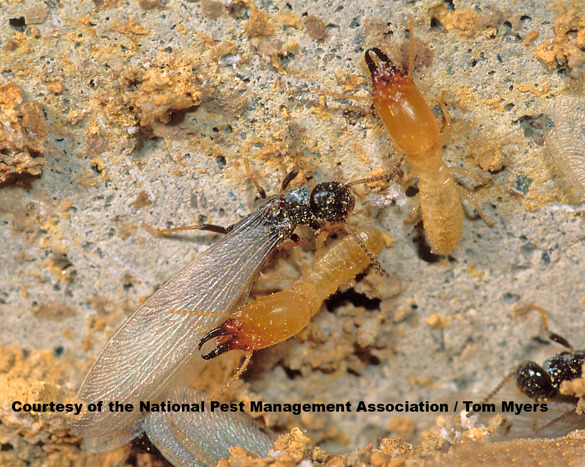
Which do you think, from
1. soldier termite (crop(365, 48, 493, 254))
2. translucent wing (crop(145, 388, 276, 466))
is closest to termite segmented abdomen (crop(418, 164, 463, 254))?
soldier termite (crop(365, 48, 493, 254))

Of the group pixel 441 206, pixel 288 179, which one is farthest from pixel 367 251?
pixel 288 179

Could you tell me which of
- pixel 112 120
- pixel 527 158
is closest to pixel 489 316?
pixel 527 158

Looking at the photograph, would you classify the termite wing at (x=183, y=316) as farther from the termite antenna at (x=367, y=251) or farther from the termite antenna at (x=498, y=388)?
the termite antenna at (x=498, y=388)

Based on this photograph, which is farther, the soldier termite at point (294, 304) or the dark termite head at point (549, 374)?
the dark termite head at point (549, 374)

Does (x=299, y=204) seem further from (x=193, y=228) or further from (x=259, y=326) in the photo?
(x=259, y=326)

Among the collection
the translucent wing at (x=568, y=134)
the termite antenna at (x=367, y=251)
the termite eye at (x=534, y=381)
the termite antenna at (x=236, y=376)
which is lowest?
the termite eye at (x=534, y=381)

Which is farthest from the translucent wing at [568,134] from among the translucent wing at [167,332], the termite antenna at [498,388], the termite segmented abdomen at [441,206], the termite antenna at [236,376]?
the termite antenna at [236,376]

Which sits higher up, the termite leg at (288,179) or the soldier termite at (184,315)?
the termite leg at (288,179)

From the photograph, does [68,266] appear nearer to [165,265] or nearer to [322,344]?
[165,265]

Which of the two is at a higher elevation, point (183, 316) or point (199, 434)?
point (183, 316)
